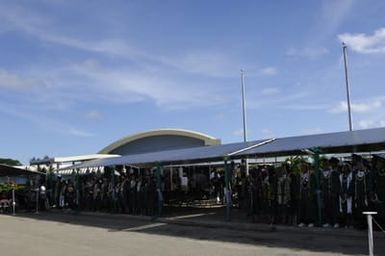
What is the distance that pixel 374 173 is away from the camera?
48.7ft

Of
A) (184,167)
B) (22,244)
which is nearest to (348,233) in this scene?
(22,244)

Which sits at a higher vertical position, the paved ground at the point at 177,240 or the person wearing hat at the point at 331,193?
the person wearing hat at the point at 331,193

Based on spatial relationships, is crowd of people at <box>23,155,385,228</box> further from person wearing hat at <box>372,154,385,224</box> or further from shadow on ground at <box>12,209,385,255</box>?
shadow on ground at <box>12,209,385,255</box>

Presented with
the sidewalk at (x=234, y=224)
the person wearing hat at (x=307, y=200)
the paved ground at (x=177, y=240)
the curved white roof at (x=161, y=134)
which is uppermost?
the curved white roof at (x=161, y=134)

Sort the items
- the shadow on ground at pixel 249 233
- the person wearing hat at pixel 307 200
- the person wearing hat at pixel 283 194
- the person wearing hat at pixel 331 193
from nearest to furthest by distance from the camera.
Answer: the shadow on ground at pixel 249 233 → the person wearing hat at pixel 331 193 → the person wearing hat at pixel 307 200 → the person wearing hat at pixel 283 194

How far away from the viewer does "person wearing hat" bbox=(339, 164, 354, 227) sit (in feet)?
50.6

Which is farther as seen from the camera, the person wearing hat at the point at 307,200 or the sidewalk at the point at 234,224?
the person wearing hat at the point at 307,200

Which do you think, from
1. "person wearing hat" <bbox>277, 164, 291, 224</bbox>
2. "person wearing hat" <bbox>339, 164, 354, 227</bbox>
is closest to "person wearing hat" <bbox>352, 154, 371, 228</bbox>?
"person wearing hat" <bbox>339, 164, 354, 227</bbox>

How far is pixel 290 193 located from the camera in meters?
17.4

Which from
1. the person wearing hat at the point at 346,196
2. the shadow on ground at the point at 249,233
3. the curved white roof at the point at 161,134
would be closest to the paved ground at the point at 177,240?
the shadow on ground at the point at 249,233

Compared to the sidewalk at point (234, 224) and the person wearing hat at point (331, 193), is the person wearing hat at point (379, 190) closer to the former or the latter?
the sidewalk at point (234, 224)

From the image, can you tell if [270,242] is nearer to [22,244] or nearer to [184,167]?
[22,244]

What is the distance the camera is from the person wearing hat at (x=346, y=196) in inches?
607

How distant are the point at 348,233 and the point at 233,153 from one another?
5691 millimetres
